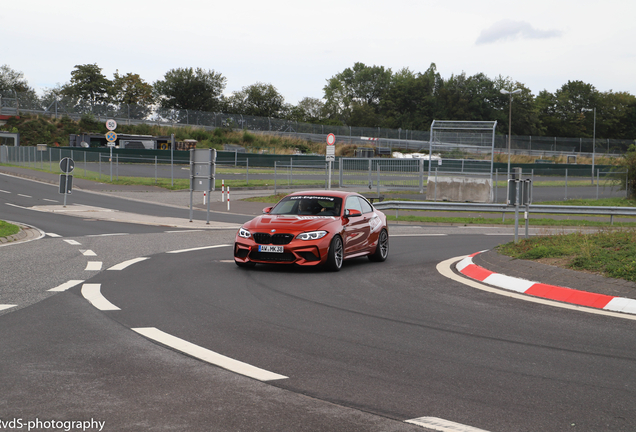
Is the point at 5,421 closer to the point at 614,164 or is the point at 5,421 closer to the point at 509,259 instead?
the point at 509,259

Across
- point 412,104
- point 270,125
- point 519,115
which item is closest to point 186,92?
point 270,125

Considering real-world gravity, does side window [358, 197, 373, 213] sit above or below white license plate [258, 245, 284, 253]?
above

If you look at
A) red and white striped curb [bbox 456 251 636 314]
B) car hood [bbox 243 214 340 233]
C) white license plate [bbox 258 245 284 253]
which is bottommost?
red and white striped curb [bbox 456 251 636 314]

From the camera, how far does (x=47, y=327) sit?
6.66 m

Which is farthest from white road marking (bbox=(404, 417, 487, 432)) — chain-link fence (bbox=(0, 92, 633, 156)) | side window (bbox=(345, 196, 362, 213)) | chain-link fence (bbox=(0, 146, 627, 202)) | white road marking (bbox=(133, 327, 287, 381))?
chain-link fence (bbox=(0, 92, 633, 156))

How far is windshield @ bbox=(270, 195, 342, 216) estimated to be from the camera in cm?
1200

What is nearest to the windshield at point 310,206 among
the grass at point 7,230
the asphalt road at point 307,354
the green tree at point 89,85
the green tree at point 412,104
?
the asphalt road at point 307,354

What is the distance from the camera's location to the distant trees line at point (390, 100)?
107062mm

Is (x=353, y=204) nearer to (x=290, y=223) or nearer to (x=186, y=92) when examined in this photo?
(x=290, y=223)

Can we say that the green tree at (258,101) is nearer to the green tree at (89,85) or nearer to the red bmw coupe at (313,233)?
the green tree at (89,85)

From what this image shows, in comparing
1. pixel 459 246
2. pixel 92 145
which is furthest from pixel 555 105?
pixel 459 246

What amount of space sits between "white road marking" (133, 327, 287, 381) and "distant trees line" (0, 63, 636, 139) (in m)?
98.5

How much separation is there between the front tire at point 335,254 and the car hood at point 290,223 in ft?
1.08

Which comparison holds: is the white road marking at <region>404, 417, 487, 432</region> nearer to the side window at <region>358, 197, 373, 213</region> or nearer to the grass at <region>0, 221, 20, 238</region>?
the side window at <region>358, 197, 373, 213</region>
